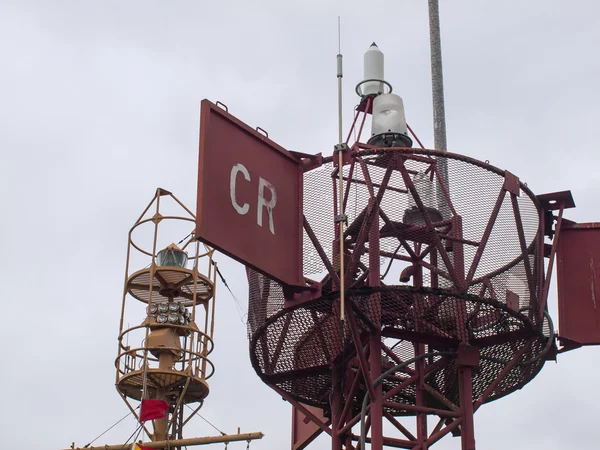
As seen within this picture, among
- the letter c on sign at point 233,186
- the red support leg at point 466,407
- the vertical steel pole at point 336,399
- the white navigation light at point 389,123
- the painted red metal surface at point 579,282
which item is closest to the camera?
the letter c on sign at point 233,186

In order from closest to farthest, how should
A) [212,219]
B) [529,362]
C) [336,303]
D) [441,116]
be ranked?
1. [212,219]
2. [336,303]
3. [529,362]
4. [441,116]

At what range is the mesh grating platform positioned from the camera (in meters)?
A: 28.4

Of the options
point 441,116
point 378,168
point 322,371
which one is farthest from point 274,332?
point 441,116

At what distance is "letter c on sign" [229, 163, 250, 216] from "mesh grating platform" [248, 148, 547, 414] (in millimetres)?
1900

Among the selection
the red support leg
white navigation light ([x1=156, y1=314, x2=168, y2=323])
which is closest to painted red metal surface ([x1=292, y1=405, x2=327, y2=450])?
the red support leg

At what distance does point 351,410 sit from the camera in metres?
31.0

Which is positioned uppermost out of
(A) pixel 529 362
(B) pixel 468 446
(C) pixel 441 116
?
(C) pixel 441 116

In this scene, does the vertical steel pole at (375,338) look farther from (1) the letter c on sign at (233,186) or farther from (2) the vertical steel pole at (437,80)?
(2) the vertical steel pole at (437,80)

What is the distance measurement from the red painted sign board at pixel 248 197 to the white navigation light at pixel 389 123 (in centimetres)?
319

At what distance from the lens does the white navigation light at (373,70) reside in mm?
32406

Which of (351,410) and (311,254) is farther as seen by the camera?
(351,410)

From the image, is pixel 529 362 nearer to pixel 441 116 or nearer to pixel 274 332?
pixel 274 332

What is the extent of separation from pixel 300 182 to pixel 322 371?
4.65 metres

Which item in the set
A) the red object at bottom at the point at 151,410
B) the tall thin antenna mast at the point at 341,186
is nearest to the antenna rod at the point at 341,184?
the tall thin antenna mast at the point at 341,186
